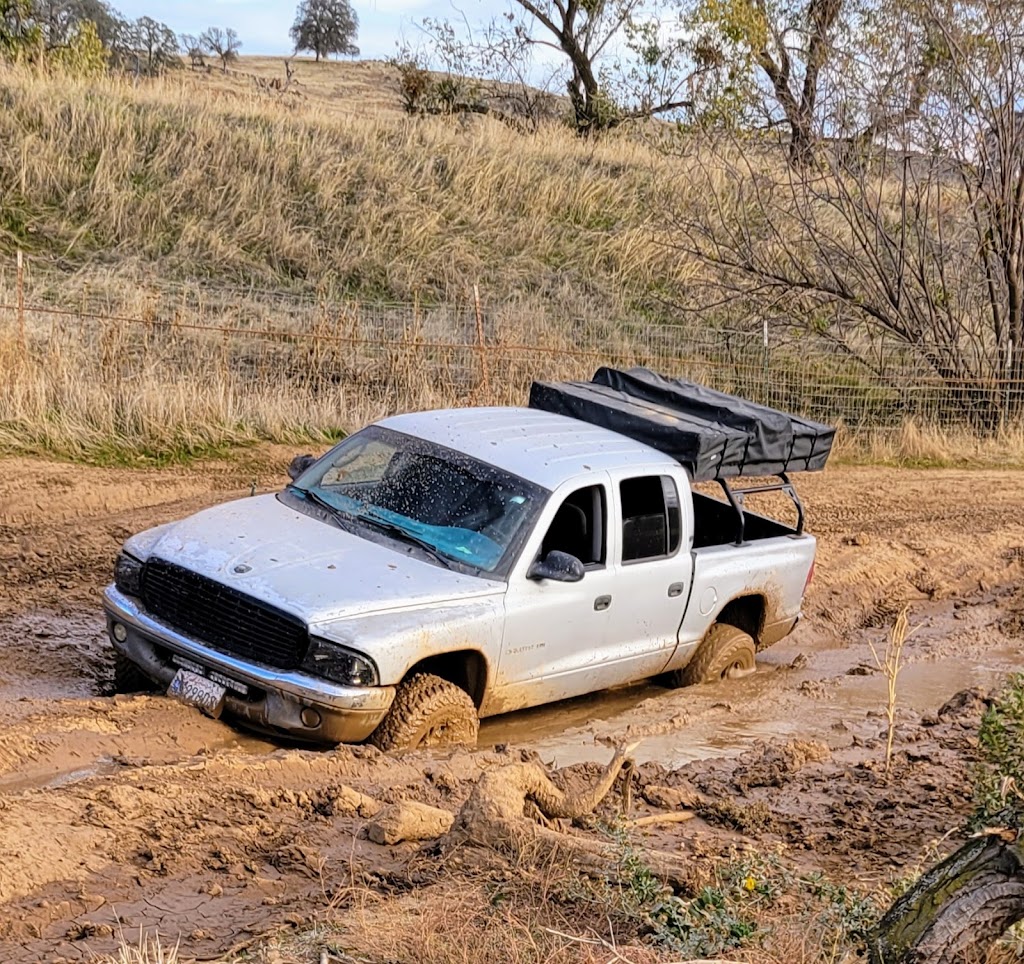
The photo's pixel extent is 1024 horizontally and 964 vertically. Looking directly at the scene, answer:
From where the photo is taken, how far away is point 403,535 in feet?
23.6

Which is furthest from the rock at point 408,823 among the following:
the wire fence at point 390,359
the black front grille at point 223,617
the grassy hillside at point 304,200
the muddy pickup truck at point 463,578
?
the grassy hillside at point 304,200

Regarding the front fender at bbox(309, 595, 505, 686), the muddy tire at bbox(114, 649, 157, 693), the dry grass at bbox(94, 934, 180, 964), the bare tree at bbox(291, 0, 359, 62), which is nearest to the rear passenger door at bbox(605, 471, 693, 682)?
the front fender at bbox(309, 595, 505, 686)

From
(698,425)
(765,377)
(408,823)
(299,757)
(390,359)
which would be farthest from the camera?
(765,377)

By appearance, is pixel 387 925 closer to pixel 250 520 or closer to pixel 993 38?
pixel 250 520

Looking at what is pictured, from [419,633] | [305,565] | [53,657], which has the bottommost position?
[53,657]

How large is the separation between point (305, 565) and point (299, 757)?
1026mm

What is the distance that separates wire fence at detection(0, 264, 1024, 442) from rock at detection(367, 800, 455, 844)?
8971 millimetres

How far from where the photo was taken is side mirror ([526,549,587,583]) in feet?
23.2

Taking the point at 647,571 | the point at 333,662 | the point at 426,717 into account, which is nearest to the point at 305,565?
the point at 333,662

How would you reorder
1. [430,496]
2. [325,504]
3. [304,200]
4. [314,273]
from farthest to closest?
[304,200] → [314,273] → [325,504] → [430,496]

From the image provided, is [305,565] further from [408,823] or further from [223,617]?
[408,823]

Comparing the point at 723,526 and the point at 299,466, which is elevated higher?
the point at 299,466

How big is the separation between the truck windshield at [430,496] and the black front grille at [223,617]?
113 centimetres

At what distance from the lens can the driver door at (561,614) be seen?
7.03 m
